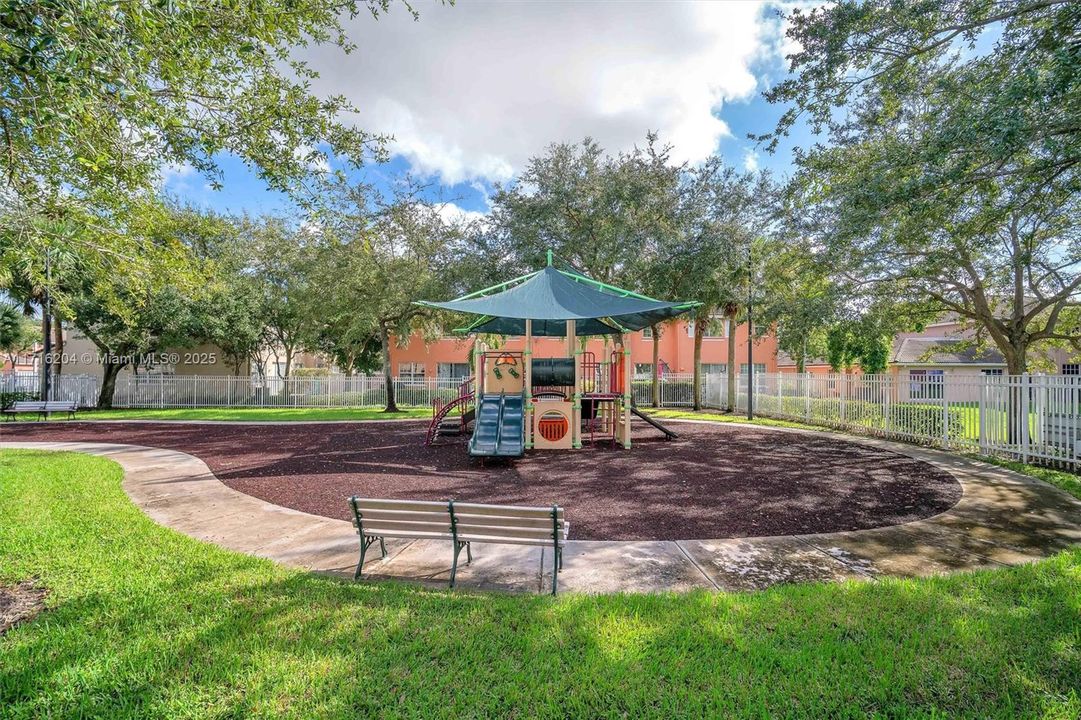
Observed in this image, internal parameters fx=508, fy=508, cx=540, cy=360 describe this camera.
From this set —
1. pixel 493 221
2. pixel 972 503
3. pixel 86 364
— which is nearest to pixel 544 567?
pixel 972 503

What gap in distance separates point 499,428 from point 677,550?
627 centimetres

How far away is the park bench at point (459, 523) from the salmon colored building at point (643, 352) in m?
29.2

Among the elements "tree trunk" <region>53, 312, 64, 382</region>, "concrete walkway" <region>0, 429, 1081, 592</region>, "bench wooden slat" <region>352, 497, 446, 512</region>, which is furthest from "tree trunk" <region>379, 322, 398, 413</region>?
"bench wooden slat" <region>352, 497, 446, 512</region>

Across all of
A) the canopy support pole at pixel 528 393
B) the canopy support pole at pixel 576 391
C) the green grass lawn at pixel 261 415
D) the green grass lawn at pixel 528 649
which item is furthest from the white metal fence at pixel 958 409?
the green grass lawn at pixel 261 415

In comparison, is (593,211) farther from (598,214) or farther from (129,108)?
(129,108)

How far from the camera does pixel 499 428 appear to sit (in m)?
11.2

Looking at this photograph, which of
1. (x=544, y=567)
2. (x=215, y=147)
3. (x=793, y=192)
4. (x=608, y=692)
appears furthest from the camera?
(x=793, y=192)

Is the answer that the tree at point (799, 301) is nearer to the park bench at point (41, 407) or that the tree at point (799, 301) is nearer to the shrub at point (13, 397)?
the park bench at point (41, 407)

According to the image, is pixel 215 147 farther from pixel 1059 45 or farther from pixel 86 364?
pixel 86 364

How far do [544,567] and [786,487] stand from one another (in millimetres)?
5548

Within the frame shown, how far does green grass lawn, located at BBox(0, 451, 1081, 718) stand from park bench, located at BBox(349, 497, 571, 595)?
0.45 metres

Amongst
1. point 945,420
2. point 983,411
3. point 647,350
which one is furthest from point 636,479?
point 647,350

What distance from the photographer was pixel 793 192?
10.7m

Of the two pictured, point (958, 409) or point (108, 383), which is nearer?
point (958, 409)
